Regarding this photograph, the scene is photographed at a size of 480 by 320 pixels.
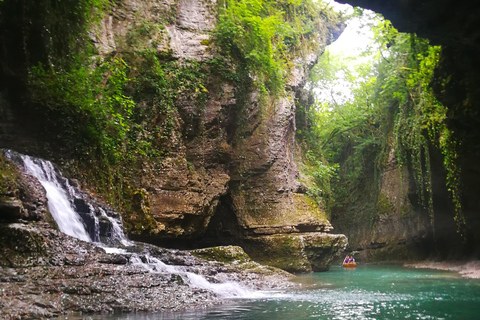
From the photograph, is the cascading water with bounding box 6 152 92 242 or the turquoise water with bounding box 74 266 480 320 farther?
the cascading water with bounding box 6 152 92 242

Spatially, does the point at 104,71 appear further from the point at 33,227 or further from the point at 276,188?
the point at 276,188

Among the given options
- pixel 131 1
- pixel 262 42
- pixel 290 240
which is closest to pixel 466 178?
pixel 290 240

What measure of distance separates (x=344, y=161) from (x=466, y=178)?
18016mm

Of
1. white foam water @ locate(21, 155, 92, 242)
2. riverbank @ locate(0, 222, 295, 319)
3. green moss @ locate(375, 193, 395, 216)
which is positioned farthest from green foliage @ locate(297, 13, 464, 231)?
white foam water @ locate(21, 155, 92, 242)

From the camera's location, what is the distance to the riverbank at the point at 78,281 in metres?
4.79

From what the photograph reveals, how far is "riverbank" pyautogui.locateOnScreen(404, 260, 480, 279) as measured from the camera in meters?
11.4

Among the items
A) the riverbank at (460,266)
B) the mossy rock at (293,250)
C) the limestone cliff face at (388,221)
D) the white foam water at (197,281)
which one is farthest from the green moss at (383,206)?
the white foam water at (197,281)

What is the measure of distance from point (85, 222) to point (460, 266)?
41.9ft

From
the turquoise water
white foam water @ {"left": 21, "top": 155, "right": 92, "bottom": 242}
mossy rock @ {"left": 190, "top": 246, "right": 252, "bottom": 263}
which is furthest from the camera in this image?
mossy rock @ {"left": 190, "top": 246, "right": 252, "bottom": 263}

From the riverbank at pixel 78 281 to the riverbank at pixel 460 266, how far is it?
7.89m

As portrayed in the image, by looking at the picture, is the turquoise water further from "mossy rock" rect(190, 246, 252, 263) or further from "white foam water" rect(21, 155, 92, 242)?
"white foam water" rect(21, 155, 92, 242)

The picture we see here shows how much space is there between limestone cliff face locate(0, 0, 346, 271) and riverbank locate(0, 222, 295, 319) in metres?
4.82

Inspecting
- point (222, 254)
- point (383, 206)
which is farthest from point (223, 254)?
point (383, 206)

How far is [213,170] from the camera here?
14.4m
